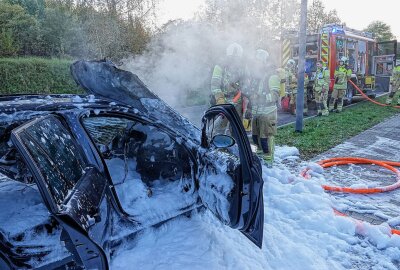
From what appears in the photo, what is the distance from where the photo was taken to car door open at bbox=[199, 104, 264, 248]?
2469 mm

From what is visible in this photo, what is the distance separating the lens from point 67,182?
A: 194 cm

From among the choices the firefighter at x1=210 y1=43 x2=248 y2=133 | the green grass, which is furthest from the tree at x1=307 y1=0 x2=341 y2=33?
the firefighter at x1=210 y1=43 x2=248 y2=133

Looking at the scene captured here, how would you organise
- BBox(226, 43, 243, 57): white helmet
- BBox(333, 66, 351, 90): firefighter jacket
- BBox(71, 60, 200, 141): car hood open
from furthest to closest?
BBox(333, 66, 351, 90): firefighter jacket → BBox(226, 43, 243, 57): white helmet → BBox(71, 60, 200, 141): car hood open

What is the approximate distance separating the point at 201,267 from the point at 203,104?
7261mm

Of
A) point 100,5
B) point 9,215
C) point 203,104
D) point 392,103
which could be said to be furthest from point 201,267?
point 392,103

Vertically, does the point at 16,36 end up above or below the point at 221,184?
above

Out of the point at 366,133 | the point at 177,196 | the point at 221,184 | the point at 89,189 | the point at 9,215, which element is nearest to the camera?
the point at 89,189

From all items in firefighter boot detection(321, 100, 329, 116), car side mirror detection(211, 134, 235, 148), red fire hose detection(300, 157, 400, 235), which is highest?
car side mirror detection(211, 134, 235, 148)

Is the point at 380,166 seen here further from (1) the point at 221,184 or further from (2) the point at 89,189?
(2) the point at 89,189

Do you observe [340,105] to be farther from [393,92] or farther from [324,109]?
[393,92]

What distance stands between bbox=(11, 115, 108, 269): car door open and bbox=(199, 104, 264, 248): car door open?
848 mm

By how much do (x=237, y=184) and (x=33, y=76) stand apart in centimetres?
853

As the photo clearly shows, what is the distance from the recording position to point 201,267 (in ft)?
8.88

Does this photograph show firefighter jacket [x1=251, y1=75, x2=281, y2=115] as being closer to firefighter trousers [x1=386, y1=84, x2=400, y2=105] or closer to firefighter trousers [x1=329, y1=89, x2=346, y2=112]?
firefighter trousers [x1=329, y1=89, x2=346, y2=112]
